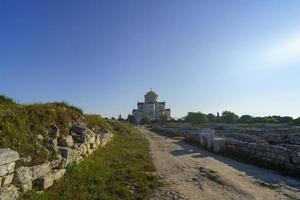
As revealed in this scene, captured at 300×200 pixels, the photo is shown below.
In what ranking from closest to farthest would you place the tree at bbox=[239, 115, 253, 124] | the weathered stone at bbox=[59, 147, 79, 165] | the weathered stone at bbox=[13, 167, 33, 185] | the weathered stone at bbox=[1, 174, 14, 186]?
the weathered stone at bbox=[1, 174, 14, 186]
the weathered stone at bbox=[13, 167, 33, 185]
the weathered stone at bbox=[59, 147, 79, 165]
the tree at bbox=[239, 115, 253, 124]

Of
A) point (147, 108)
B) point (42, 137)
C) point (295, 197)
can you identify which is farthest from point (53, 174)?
point (147, 108)

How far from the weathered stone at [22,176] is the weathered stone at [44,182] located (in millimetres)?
305

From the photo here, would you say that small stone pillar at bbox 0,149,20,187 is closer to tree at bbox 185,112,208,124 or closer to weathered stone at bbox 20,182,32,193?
weathered stone at bbox 20,182,32,193

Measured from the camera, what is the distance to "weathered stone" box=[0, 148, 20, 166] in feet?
19.8

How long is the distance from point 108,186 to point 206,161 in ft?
25.8

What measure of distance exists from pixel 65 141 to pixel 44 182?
124 inches

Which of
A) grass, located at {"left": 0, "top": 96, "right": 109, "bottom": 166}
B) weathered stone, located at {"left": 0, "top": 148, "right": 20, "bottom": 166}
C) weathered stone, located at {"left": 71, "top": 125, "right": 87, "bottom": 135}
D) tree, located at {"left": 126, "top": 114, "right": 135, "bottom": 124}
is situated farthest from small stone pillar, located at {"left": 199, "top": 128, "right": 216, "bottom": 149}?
tree, located at {"left": 126, "top": 114, "right": 135, "bottom": 124}

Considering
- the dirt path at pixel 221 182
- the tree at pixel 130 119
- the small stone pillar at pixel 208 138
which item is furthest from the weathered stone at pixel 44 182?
the tree at pixel 130 119

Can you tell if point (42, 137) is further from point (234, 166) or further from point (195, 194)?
point (234, 166)

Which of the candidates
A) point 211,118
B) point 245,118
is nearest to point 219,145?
point 245,118

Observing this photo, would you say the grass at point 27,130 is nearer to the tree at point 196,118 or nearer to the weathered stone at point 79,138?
the weathered stone at point 79,138

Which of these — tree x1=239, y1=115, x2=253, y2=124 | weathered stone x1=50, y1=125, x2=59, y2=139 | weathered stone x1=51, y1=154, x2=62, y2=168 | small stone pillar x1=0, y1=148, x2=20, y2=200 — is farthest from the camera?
tree x1=239, y1=115, x2=253, y2=124

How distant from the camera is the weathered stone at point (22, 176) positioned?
646cm

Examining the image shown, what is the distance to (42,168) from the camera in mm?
7488
